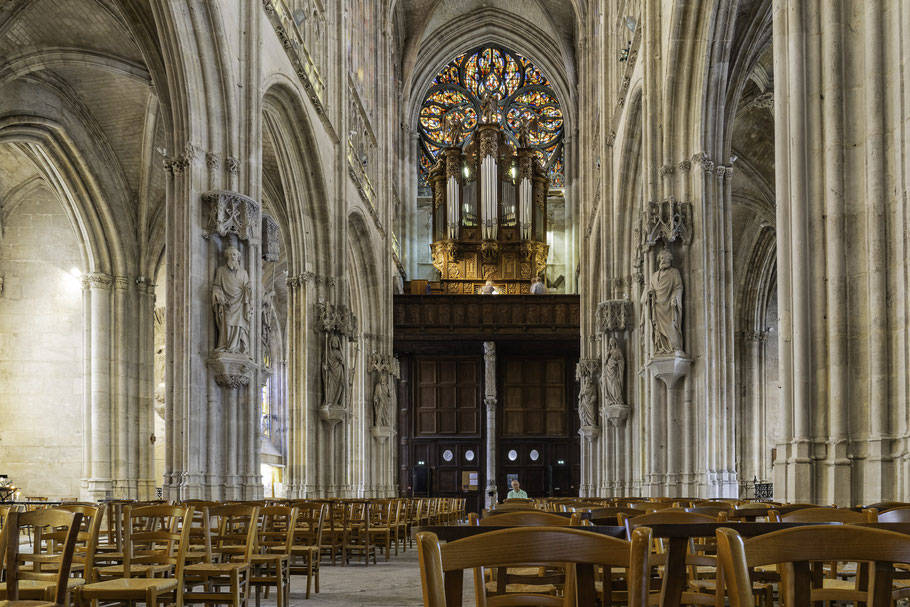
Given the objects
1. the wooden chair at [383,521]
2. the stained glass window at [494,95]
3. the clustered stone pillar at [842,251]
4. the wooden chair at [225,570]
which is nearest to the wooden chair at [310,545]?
the wooden chair at [225,570]

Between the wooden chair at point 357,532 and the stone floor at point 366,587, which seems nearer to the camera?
the stone floor at point 366,587

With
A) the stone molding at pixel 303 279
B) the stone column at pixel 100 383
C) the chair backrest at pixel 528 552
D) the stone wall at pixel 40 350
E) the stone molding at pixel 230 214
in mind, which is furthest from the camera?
the stone wall at pixel 40 350

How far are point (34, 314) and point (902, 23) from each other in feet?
70.1

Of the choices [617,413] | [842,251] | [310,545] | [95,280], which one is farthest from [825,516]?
[95,280]

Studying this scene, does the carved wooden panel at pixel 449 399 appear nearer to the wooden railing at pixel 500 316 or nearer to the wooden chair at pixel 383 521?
the wooden railing at pixel 500 316

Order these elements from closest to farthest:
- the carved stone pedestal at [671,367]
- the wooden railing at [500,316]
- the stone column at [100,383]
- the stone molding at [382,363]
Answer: the carved stone pedestal at [671,367] → the stone column at [100,383] → the stone molding at [382,363] → the wooden railing at [500,316]

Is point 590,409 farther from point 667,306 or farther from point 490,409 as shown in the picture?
point 667,306

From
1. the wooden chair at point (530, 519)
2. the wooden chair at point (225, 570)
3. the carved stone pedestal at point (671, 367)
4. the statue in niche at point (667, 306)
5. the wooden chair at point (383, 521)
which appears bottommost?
the wooden chair at point (383, 521)

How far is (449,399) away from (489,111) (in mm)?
11728

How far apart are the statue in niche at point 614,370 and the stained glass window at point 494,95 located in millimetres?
20151

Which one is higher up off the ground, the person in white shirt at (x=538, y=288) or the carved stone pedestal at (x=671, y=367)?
the person in white shirt at (x=538, y=288)

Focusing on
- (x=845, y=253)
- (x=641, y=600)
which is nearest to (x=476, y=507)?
(x=845, y=253)

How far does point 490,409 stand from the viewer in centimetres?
A: 3231

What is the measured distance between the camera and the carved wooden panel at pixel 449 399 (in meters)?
32.9
